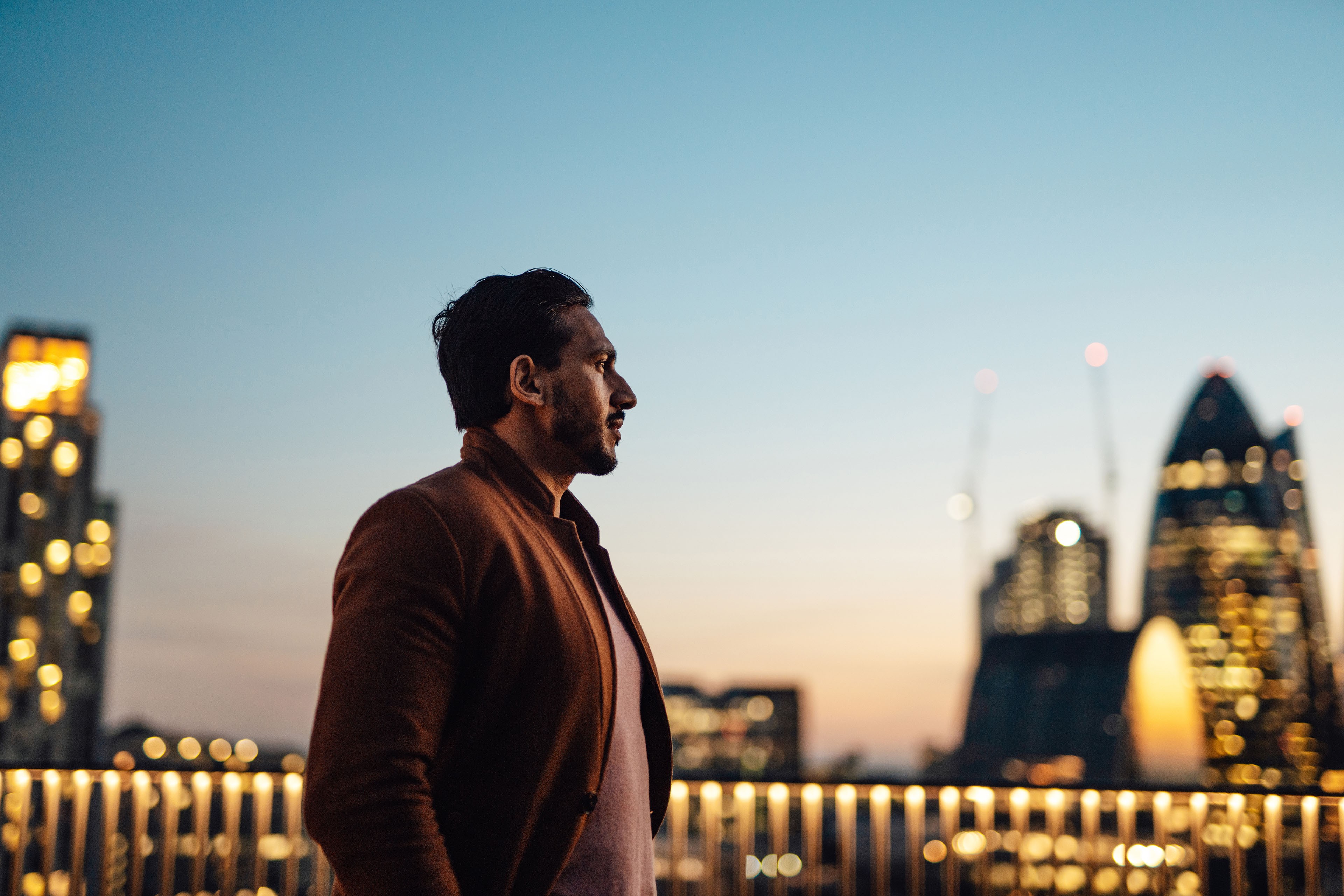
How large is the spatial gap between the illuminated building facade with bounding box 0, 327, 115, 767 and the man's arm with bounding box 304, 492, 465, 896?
217ft

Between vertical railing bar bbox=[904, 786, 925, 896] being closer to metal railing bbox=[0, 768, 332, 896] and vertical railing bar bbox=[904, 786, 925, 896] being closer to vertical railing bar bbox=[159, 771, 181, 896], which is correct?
metal railing bbox=[0, 768, 332, 896]

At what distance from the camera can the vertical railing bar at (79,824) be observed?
521 cm

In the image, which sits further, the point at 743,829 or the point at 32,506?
the point at 32,506

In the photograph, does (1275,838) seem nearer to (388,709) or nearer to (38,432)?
(388,709)

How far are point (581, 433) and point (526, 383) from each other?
0.12 metres

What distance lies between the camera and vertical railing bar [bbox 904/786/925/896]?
16.5 feet

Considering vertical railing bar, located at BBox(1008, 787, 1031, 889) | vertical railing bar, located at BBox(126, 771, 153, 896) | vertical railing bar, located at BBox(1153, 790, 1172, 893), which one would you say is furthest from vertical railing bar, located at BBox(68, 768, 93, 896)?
vertical railing bar, located at BBox(1153, 790, 1172, 893)

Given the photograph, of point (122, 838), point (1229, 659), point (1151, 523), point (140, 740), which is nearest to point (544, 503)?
point (122, 838)

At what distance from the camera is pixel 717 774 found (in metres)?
4.98

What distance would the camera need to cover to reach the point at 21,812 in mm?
5352

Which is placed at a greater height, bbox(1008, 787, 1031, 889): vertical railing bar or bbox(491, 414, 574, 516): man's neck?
bbox(491, 414, 574, 516): man's neck

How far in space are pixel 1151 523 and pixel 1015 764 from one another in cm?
4630

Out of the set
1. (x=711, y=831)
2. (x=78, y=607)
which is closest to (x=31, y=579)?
(x=78, y=607)

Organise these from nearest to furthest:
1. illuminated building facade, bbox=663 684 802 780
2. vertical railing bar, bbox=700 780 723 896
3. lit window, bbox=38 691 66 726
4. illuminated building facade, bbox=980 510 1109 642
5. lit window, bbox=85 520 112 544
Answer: vertical railing bar, bbox=700 780 723 896
lit window, bbox=38 691 66 726
lit window, bbox=85 520 112 544
illuminated building facade, bbox=663 684 802 780
illuminated building facade, bbox=980 510 1109 642
